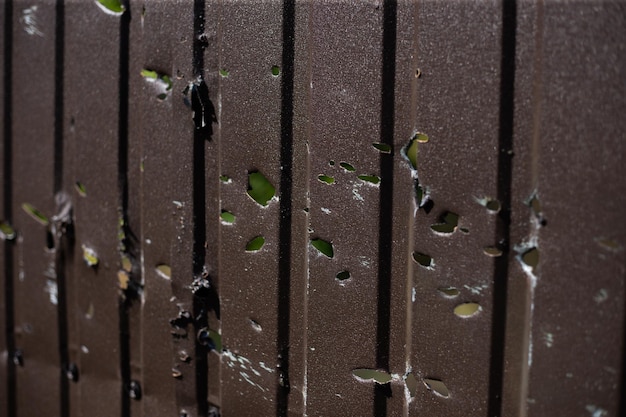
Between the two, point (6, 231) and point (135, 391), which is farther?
point (6, 231)

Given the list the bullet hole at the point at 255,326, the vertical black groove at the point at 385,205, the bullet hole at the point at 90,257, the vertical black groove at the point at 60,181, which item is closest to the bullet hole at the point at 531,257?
the vertical black groove at the point at 385,205

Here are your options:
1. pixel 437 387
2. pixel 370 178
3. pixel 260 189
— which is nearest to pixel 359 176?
pixel 370 178

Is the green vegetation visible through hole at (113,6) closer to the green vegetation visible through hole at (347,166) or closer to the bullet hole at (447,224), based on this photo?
the green vegetation visible through hole at (347,166)

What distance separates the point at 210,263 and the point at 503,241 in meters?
0.73

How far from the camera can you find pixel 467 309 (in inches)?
45.8

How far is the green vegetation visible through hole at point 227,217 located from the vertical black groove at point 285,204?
134 millimetres

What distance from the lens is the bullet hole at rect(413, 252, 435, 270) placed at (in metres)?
1.19

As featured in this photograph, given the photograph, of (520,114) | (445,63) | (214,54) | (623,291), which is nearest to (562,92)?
(520,114)

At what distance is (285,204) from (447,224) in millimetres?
384

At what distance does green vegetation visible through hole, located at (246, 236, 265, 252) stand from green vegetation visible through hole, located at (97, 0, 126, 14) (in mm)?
748

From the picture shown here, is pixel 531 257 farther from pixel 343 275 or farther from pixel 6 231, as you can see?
pixel 6 231

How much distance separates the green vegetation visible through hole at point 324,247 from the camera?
1297mm

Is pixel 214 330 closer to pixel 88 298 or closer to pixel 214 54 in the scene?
pixel 88 298

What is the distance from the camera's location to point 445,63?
1147mm
